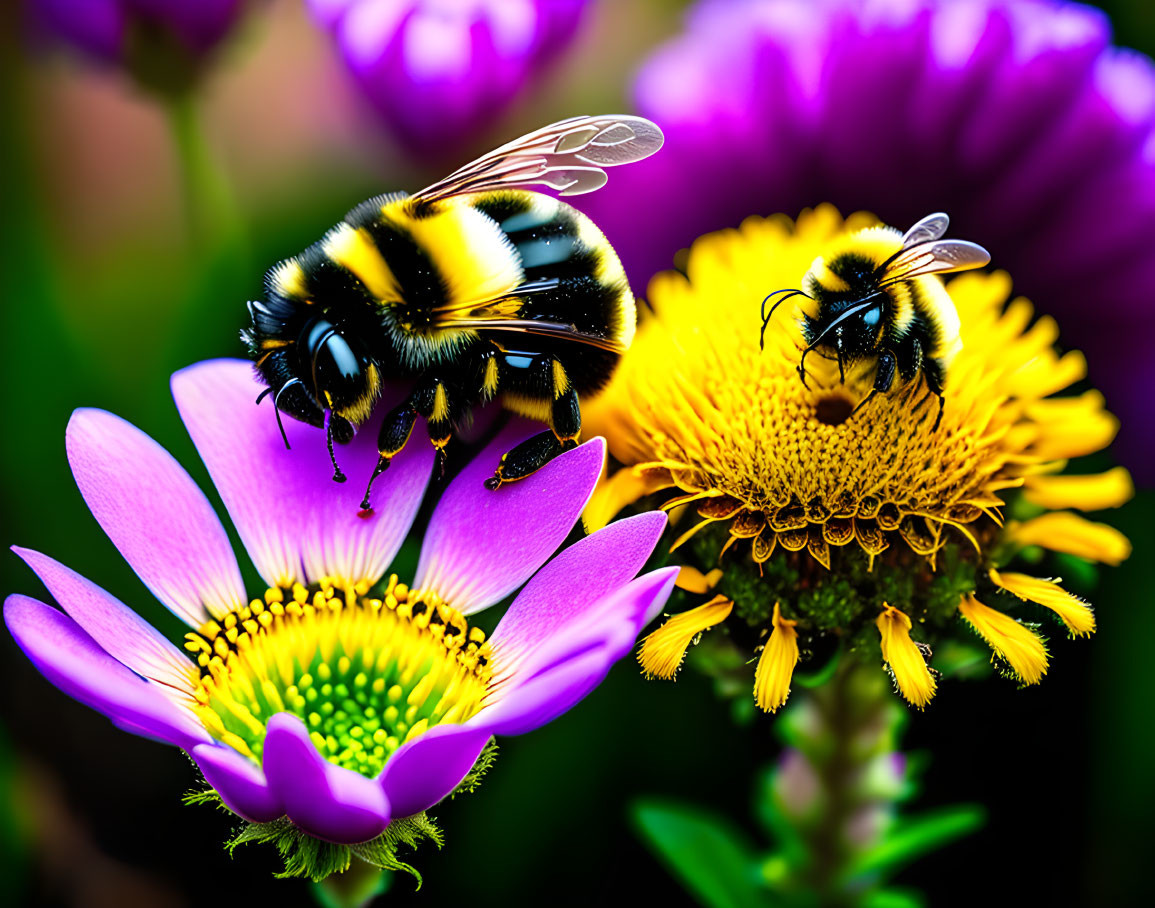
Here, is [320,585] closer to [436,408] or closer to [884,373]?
[436,408]

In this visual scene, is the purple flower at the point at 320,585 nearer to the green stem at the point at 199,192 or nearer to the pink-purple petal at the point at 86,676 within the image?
the pink-purple petal at the point at 86,676

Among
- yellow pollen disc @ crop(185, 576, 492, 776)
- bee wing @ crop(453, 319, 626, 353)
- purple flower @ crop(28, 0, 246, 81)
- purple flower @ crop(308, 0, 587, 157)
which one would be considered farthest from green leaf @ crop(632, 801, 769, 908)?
purple flower @ crop(28, 0, 246, 81)

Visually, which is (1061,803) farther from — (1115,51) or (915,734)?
(1115,51)

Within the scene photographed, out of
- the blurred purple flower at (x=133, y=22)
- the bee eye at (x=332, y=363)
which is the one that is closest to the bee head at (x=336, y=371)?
the bee eye at (x=332, y=363)

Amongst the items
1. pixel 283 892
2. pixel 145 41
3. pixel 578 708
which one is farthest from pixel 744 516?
pixel 145 41

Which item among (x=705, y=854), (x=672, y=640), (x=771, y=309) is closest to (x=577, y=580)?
(x=672, y=640)

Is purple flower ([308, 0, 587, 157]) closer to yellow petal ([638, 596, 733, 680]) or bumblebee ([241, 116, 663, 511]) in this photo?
bumblebee ([241, 116, 663, 511])
